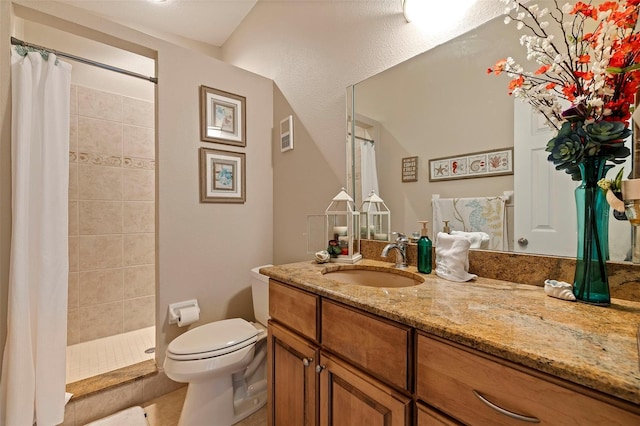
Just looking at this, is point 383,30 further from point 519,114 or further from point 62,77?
point 62,77

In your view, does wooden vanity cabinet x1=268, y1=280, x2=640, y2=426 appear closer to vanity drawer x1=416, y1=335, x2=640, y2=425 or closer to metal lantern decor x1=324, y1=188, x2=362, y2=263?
vanity drawer x1=416, y1=335, x2=640, y2=425

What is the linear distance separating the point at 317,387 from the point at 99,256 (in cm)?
229

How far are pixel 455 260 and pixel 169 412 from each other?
5.88 ft

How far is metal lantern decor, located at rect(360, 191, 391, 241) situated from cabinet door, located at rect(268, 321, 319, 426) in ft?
2.16

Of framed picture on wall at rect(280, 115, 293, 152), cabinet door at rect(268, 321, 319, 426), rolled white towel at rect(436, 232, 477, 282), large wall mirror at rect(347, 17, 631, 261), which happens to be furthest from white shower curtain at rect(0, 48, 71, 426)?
rolled white towel at rect(436, 232, 477, 282)

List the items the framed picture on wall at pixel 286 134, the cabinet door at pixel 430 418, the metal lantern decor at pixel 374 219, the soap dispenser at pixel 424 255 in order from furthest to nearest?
the framed picture on wall at pixel 286 134
the metal lantern decor at pixel 374 219
the soap dispenser at pixel 424 255
the cabinet door at pixel 430 418

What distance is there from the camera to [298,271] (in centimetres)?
113

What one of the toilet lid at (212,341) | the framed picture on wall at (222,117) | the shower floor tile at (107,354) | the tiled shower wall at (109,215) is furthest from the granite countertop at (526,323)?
the tiled shower wall at (109,215)

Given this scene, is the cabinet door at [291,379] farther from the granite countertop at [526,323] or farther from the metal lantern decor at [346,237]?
the metal lantern decor at [346,237]

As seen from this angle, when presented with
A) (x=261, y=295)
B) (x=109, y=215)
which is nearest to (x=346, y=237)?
(x=261, y=295)

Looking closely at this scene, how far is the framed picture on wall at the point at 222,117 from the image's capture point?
189 centimetres

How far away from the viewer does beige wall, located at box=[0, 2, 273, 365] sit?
67.2 inches

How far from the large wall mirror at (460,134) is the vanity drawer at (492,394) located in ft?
1.87

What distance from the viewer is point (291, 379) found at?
104 cm
